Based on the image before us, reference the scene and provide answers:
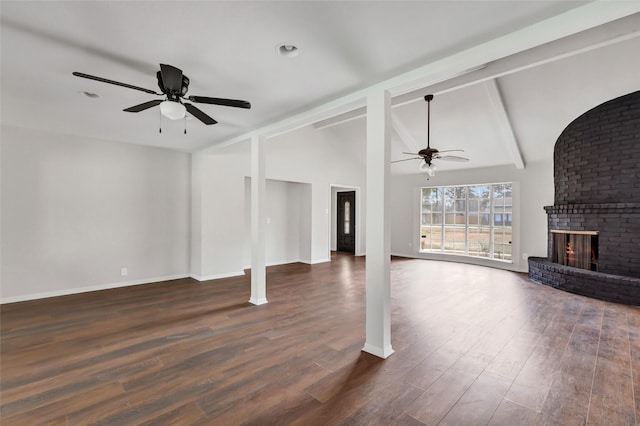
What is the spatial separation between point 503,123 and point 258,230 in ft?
15.7

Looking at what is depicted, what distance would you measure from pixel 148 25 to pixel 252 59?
2.47 ft

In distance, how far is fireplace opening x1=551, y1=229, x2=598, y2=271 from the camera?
16.7ft

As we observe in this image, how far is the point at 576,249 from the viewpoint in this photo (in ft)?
17.4

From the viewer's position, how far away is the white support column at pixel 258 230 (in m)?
4.30

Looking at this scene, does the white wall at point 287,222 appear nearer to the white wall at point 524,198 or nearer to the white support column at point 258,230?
the white support column at point 258,230

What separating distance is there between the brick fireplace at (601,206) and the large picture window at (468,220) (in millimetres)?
1609

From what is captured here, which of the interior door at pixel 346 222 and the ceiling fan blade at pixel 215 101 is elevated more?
the ceiling fan blade at pixel 215 101

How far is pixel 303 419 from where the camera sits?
190 cm

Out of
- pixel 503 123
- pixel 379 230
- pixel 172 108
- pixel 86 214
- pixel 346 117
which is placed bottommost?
pixel 379 230

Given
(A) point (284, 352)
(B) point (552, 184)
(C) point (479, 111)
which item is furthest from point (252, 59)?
(B) point (552, 184)

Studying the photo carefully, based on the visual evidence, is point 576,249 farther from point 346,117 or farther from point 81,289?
point 81,289

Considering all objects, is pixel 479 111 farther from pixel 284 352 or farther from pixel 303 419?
pixel 303 419

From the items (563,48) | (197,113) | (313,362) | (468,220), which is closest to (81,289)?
(197,113)

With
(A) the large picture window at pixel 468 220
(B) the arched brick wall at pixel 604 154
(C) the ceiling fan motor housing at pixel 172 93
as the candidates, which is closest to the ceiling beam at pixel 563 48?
(B) the arched brick wall at pixel 604 154
